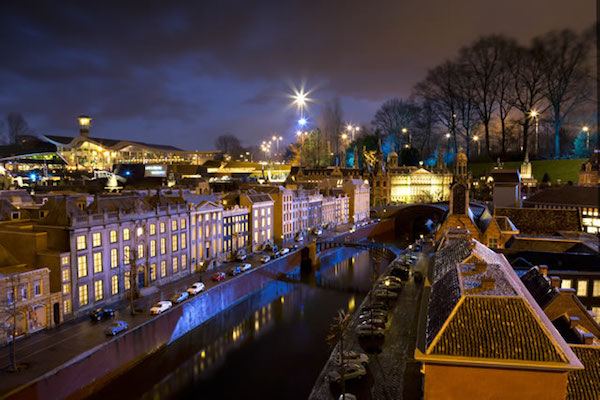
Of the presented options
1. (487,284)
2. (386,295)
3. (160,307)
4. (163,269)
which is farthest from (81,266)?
(487,284)

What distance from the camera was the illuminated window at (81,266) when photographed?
102ft

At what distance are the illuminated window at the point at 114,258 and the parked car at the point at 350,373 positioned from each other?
20412 millimetres

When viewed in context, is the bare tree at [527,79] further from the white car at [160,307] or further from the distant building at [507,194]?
the white car at [160,307]

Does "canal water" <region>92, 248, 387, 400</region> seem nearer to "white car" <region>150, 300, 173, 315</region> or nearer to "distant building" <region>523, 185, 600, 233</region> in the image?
"white car" <region>150, 300, 173, 315</region>

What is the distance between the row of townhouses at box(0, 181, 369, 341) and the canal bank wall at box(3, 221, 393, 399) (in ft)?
15.2

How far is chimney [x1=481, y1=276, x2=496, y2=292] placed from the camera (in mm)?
17031

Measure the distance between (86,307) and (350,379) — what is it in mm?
20683

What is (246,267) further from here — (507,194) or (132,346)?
(507,194)

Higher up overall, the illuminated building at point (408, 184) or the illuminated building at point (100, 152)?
the illuminated building at point (100, 152)

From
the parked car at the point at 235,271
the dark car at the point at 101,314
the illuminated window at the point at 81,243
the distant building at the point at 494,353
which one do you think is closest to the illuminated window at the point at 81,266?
the illuminated window at the point at 81,243

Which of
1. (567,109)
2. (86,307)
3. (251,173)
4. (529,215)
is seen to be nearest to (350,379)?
(86,307)

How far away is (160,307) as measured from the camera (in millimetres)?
31688

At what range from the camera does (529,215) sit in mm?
42969

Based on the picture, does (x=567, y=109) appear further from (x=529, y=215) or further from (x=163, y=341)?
(x=163, y=341)
